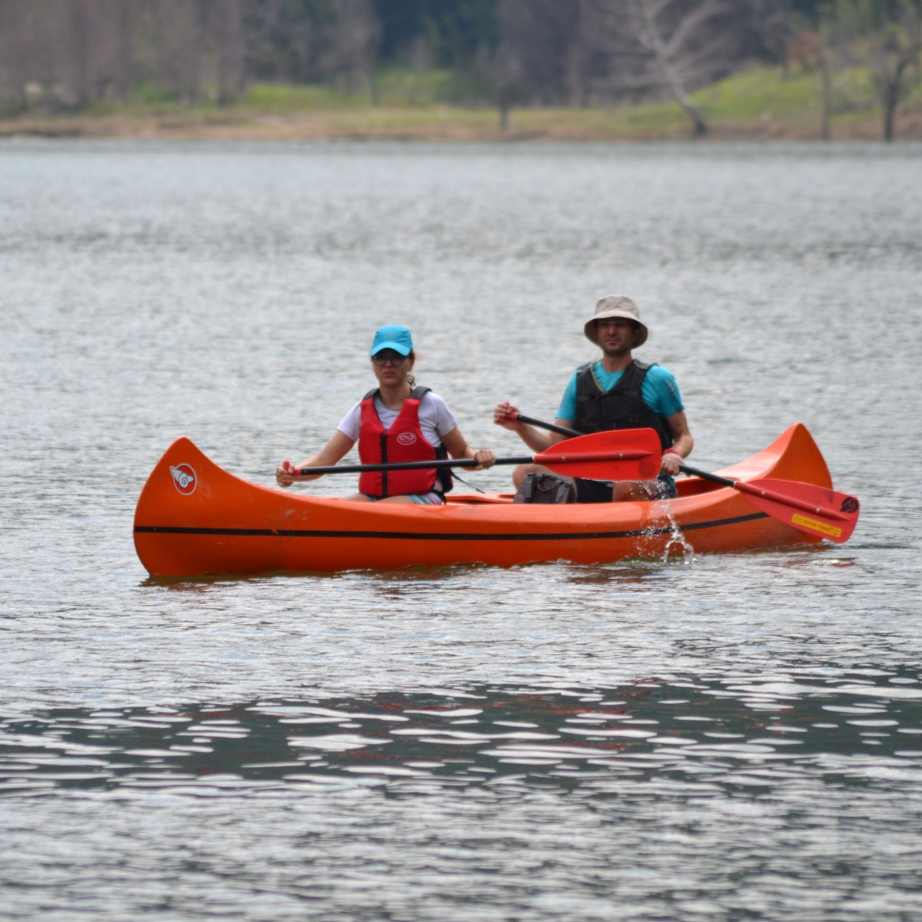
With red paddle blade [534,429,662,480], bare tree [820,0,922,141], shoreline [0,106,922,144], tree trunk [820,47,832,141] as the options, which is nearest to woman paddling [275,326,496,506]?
red paddle blade [534,429,662,480]

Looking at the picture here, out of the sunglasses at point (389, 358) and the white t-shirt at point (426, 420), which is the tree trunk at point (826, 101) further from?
the sunglasses at point (389, 358)

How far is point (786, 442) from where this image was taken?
10.4 meters

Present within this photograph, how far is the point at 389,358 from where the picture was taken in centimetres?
896

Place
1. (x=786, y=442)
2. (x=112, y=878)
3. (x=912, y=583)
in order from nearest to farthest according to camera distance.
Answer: (x=112, y=878), (x=912, y=583), (x=786, y=442)

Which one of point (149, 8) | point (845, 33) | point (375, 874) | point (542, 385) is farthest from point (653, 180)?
point (149, 8)

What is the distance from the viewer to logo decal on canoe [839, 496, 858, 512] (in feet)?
33.0

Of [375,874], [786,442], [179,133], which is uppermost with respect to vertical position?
[179,133]

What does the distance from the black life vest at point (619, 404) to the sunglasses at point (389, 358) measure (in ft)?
3.61

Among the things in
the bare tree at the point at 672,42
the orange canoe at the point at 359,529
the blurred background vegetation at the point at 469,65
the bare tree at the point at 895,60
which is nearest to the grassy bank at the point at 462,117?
the blurred background vegetation at the point at 469,65

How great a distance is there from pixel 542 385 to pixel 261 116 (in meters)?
87.8

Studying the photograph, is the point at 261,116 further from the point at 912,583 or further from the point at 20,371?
the point at 912,583

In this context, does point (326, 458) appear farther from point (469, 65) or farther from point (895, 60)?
point (469, 65)

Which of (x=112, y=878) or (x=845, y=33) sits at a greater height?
(x=845, y=33)

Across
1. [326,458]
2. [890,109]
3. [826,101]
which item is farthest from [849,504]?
[826,101]
